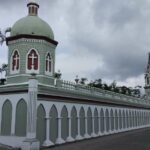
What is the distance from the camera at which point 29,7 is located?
24.6 metres

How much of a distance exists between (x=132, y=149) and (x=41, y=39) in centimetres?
1007

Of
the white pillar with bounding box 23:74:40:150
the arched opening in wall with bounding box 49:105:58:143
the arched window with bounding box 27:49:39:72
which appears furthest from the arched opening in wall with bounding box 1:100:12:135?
the arched window with bounding box 27:49:39:72

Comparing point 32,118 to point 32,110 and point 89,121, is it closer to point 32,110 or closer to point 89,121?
point 32,110

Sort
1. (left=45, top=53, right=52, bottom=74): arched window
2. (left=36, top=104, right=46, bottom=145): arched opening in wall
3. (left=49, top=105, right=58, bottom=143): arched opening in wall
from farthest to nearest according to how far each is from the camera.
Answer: (left=45, top=53, right=52, bottom=74): arched window, (left=49, top=105, right=58, bottom=143): arched opening in wall, (left=36, top=104, right=46, bottom=145): arched opening in wall

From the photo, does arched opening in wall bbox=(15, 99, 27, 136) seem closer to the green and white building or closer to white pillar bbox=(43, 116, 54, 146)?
the green and white building

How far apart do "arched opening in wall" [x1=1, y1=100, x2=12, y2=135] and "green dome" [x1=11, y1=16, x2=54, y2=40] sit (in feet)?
18.1

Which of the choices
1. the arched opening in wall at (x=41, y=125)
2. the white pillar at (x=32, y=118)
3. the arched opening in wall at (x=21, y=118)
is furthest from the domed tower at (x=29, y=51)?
the white pillar at (x=32, y=118)

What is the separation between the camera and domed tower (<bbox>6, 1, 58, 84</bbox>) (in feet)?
74.4

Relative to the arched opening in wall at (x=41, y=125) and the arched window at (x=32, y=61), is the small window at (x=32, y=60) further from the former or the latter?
the arched opening in wall at (x=41, y=125)

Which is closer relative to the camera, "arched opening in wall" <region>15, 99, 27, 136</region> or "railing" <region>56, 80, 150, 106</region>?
"arched opening in wall" <region>15, 99, 27, 136</region>

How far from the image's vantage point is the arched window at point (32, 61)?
22.7m

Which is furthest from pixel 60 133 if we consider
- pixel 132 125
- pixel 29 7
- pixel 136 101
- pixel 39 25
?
pixel 136 101

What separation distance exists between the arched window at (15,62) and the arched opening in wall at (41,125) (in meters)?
4.09

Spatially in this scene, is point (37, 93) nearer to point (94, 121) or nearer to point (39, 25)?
point (39, 25)
